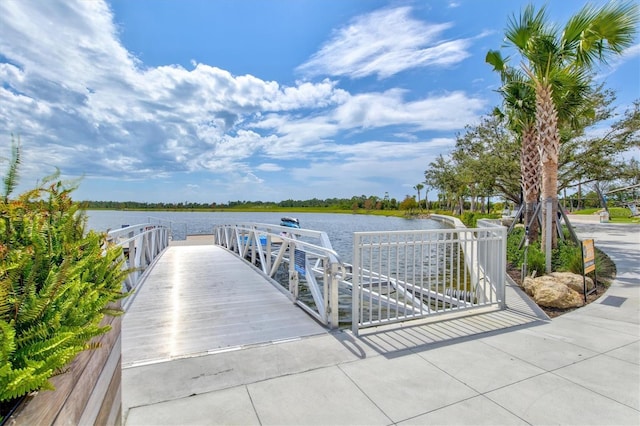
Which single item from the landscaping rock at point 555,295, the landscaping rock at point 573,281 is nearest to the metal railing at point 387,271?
the landscaping rock at point 555,295

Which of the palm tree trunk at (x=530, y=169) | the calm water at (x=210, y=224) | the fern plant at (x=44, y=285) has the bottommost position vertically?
the calm water at (x=210, y=224)

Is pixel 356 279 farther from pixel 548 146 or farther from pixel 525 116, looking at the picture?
pixel 525 116

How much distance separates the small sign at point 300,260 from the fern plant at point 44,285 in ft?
8.91

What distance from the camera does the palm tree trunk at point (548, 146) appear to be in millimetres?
6132

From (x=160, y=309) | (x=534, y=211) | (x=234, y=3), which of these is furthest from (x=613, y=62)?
(x=160, y=309)

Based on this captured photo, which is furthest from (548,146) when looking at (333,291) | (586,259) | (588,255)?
(333,291)

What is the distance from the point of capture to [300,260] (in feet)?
14.5

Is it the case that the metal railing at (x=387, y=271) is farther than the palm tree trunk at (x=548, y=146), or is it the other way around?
the palm tree trunk at (x=548, y=146)

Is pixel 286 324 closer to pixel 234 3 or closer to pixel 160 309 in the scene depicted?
pixel 160 309

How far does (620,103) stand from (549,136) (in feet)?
30.7

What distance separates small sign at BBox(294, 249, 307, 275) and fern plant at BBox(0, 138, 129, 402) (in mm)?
2716

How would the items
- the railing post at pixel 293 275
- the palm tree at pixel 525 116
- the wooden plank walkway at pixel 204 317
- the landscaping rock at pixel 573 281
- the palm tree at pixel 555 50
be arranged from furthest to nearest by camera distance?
1. the palm tree at pixel 525 116
2. the palm tree at pixel 555 50
3. the landscaping rock at pixel 573 281
4. the railing post at pixel 293 275
5. the wooden plank walkway at pixel 204 317

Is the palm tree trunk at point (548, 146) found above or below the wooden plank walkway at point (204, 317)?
above

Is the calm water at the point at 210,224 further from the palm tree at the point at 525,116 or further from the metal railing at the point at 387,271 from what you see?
the palm tree at the point at 525,116
